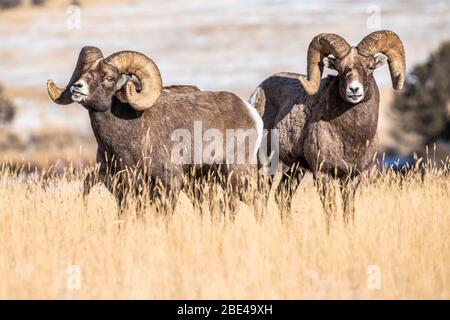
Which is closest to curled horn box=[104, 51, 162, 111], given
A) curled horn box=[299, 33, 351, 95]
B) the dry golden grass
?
the dry golden grass

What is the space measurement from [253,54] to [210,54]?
296 centimetres

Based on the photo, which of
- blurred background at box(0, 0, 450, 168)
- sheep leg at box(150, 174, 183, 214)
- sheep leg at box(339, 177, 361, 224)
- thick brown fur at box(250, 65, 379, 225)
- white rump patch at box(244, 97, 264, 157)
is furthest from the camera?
blurred background at box(0, 0, 450, 168)

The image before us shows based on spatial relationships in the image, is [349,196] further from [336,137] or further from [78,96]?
[78,96]

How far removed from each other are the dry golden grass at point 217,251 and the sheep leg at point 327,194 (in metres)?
0.13

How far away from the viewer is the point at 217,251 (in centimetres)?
984

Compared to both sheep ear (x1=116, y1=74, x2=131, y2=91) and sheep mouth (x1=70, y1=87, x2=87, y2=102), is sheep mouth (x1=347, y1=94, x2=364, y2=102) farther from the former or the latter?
sheep mouth (x1=70, y1=87, x2=87, y2=102)

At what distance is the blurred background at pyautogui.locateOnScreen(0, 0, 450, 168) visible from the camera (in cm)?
3741

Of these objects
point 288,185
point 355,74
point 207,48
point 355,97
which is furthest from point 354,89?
point 207,48

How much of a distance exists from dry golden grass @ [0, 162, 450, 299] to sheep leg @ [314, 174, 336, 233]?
0.43 ft

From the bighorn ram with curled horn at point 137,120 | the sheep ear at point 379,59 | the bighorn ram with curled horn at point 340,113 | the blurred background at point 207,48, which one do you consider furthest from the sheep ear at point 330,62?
the blurred background at point 207,48

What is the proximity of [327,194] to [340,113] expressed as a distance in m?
1.02

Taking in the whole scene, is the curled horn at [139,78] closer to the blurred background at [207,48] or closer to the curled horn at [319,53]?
the curled horn at [319,53]

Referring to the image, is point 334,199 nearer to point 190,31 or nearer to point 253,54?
point 253,54

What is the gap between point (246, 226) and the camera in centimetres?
1071
